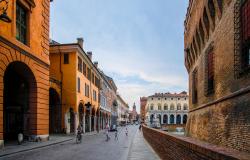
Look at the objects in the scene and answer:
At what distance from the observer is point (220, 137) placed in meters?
12.7

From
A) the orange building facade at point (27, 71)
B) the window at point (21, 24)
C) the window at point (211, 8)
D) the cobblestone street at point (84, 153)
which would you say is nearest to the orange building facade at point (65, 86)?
the orange building facade at point (27, 71)

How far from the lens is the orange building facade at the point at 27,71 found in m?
20.5

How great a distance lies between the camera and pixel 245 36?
1041 cm

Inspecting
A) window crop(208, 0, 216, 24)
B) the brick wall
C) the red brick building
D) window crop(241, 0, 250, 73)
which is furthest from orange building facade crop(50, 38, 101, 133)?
the brick wall

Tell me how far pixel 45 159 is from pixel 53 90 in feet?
76.9

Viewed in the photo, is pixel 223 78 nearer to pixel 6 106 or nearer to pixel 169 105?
pixel 6 106

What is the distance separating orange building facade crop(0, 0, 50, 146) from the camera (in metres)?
20.5

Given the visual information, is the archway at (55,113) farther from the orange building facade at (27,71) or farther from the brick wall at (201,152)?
the brick wall at (201,152)

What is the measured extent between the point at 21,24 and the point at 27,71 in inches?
129

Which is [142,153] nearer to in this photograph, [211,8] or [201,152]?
[211,8]

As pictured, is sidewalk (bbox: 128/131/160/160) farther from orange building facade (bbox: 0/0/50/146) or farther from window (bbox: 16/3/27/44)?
window (bbox: 16/3/27/44)

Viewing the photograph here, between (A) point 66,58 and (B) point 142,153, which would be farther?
(A) point 66,58

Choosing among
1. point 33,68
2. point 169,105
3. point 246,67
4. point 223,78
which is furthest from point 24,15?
point 169,105

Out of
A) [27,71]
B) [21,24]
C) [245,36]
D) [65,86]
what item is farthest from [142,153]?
[65,86]
